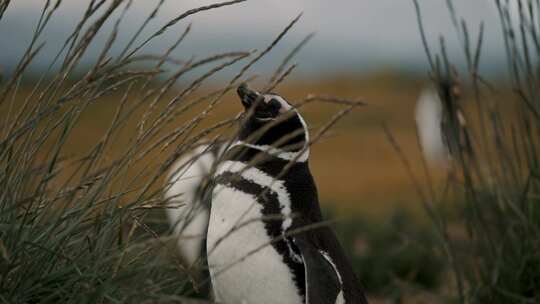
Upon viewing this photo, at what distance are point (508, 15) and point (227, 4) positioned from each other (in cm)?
150

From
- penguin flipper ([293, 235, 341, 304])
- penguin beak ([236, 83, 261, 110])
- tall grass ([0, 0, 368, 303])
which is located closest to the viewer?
tall grass ([0, 0, 368, 303])

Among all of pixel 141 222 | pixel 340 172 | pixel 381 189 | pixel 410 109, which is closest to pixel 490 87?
pixel 141 222

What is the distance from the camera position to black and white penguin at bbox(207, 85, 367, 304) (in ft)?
7.14

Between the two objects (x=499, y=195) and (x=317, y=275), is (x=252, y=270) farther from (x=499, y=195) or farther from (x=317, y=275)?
(x=499, y=195)

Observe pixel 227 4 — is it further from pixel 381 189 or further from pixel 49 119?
→ pixel 381 189

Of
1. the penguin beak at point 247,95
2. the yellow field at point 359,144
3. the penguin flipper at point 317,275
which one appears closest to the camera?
the penguin flipper at point 317,275

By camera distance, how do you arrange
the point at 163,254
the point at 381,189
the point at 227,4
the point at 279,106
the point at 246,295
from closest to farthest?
the point at 163,254 → the point at 227,4 → the point at 246,295 → the point at 279,106 → the point at 381,189

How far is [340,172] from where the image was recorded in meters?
13.0

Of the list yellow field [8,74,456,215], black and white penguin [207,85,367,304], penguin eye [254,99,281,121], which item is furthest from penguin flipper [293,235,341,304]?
yellow field [8,74,456,215]

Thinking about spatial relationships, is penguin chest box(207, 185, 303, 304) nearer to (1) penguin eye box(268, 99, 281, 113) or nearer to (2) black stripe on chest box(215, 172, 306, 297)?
(2) black stripe on chest box(215, 172, 306, 297)

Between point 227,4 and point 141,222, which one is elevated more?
point 227,4

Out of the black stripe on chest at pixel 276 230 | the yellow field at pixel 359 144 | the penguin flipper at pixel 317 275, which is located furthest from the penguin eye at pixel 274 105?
the yellow field at pixel 359 144

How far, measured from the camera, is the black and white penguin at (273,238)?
2176mm

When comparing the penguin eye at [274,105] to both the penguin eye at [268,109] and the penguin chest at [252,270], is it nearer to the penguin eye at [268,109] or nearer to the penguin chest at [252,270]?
the penguin eye at [268,109]
